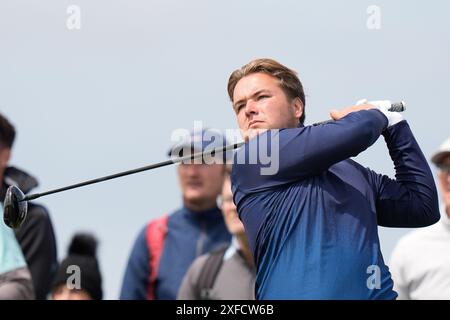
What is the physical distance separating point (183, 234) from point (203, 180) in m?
0.47

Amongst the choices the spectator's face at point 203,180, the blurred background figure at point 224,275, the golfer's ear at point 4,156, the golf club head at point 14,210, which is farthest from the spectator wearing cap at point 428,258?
the golfer's ear at point 4,156

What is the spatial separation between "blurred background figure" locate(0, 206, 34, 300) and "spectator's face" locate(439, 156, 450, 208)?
2.82 meters

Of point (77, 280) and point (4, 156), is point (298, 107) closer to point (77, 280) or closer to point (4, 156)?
point (77, 280)

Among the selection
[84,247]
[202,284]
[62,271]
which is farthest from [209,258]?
[84,247]

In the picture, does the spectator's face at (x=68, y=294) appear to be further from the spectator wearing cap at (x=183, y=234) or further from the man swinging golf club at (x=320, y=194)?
the man swinging golf club at (x=320, y=194)

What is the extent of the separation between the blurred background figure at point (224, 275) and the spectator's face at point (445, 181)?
4.41 ft

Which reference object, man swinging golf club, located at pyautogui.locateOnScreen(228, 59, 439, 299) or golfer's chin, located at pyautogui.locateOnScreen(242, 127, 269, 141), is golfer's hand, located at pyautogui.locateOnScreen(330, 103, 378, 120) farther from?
golfer's chin, located at pyautogui.locateOnScreen(242, 127, 269, 141)

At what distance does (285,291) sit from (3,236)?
3097mm

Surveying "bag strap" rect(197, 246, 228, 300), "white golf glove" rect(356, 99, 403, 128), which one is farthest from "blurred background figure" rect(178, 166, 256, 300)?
"white golf glove" rect(356, 99, 403, 128)

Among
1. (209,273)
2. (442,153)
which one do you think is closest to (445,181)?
(442,153)

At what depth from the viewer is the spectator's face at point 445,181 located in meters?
8.32

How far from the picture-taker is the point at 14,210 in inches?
272

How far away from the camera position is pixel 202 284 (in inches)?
330
